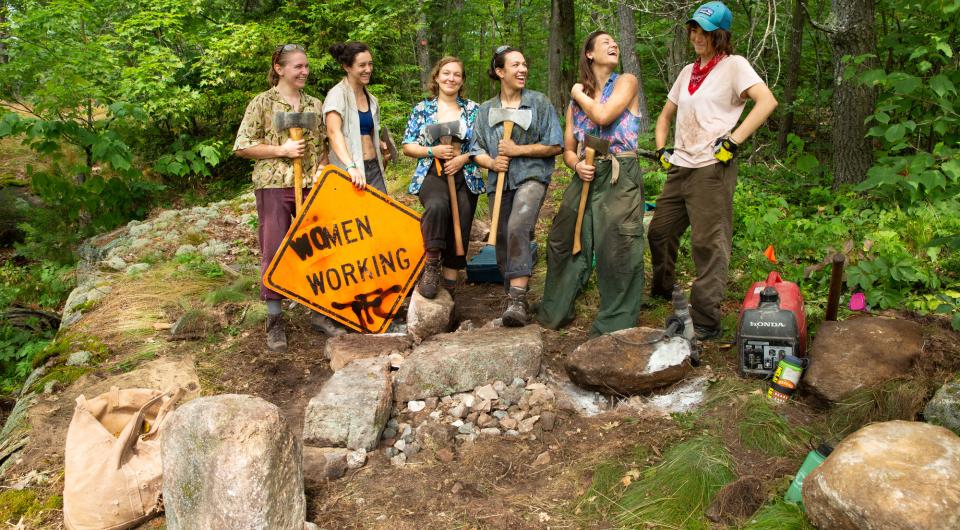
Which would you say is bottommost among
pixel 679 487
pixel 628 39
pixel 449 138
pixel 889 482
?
pixel 679 487

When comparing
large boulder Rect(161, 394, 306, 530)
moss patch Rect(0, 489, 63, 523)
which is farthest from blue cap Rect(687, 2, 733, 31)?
moss patch Rect(0, 489, 63, 523)

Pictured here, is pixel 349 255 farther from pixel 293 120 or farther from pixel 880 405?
pixel 880 405

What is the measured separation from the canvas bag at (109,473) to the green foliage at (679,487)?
2.23 meters

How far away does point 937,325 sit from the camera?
395cm

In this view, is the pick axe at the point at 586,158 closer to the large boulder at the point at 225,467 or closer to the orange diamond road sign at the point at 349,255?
the orange diamond road sign at the point at 349,255

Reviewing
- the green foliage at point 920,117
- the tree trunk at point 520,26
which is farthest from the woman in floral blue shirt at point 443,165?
the tree trunk at point 520,26

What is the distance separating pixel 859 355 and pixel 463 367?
2211mm

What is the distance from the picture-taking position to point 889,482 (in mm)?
2424

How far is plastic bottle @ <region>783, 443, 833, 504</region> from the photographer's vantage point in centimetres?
284

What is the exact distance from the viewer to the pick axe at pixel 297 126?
4711mm

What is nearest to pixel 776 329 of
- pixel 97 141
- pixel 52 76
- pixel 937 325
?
pixel 937 325

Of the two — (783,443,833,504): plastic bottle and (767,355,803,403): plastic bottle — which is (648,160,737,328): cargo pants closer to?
(767,355,803,403): plastic bottle

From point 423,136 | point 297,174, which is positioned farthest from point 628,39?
point 297,174

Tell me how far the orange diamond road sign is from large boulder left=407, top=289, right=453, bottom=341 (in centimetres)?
31
